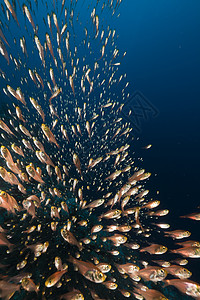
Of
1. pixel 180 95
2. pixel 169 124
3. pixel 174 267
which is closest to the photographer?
pixel 174 267

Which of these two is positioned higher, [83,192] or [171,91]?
[171,91]

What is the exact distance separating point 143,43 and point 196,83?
762 inches

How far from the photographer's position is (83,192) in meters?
5.71

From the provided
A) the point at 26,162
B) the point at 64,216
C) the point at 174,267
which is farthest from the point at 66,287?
the point at 26,162

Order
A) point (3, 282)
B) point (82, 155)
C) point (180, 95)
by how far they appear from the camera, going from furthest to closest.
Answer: point (180, 95) < point (82, 155) < point (3, 282)

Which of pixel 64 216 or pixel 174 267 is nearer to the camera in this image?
pixel 174 267

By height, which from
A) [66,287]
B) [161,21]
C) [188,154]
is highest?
[161,21]

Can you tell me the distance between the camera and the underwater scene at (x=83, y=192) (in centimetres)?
235

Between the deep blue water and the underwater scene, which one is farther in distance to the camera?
the deep blue water

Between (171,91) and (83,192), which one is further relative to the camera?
(171,91)

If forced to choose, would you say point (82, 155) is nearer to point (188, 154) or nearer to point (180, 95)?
point (188, 154)

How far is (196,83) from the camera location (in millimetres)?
17891

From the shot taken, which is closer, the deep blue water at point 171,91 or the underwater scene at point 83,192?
the underwater scene at point 83,192

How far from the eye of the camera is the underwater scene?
2.35 metres
